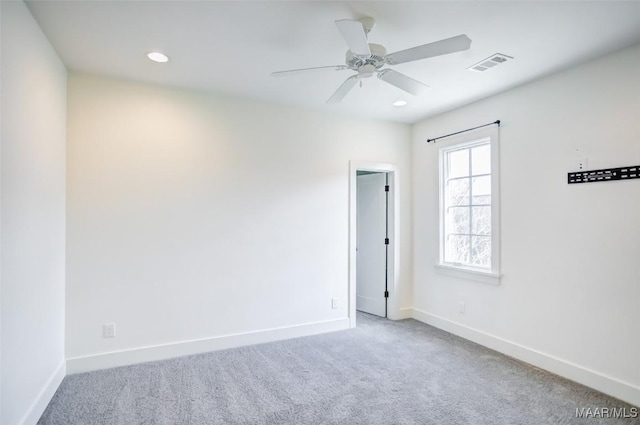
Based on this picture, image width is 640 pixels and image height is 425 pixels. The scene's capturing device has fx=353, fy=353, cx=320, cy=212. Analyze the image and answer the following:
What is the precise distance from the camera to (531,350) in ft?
10.9

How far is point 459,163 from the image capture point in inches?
168

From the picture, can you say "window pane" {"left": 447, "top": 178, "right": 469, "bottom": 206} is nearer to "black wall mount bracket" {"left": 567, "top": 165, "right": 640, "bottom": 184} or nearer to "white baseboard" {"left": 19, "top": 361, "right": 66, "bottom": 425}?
"black wall mount bracket" {"left": 567, "top": 165, "right": 640, "bottom": 184}

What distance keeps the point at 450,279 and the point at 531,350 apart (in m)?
1.13

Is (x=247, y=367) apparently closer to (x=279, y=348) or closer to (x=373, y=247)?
(x=279, y=348)

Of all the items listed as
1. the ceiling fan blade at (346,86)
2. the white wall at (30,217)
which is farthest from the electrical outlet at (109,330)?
the ceiling fan blade at (346,86)

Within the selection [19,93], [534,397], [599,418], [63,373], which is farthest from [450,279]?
[19,93]

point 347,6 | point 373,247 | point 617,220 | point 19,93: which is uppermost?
point 347,6

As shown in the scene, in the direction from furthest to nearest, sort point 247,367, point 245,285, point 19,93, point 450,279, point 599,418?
point 450,279 < point 245,285 < point 247,367 < point 599,418 < point 19,93

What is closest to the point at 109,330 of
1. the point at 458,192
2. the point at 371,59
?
the point at 371,59

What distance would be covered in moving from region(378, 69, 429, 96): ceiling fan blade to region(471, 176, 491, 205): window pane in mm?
1667

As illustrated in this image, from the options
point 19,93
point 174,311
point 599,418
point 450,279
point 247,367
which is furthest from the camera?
point 450,279

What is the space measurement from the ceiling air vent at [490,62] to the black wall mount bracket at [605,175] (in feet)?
3.76

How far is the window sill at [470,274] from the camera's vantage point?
12.1 ft

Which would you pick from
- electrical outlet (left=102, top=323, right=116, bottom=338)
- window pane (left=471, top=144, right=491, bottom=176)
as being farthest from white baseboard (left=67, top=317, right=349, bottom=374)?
window pane (left=471, top=144, right=491, bottom=176)
